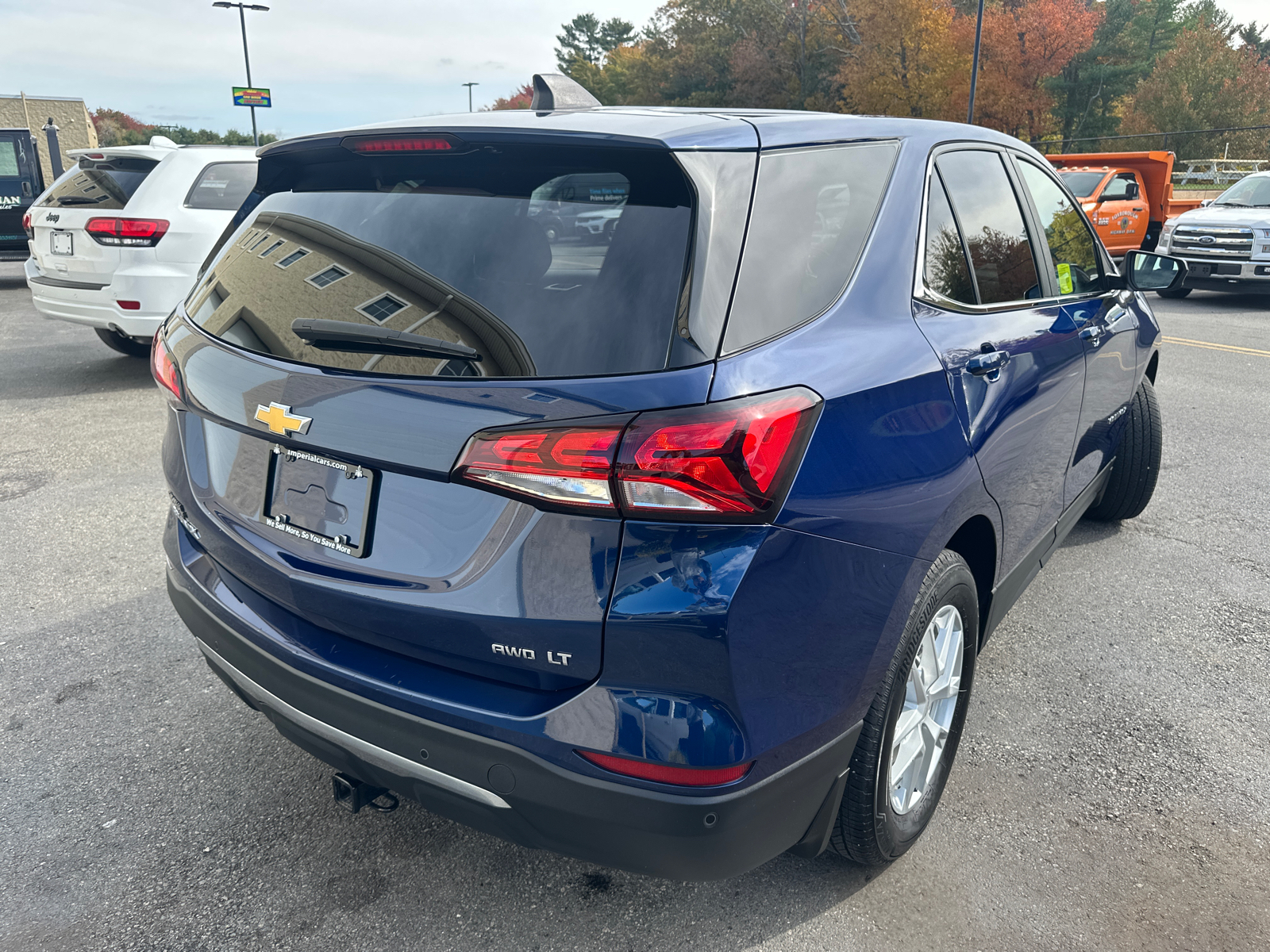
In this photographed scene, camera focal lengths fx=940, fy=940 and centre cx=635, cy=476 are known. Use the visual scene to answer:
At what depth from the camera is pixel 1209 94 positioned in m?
46.7

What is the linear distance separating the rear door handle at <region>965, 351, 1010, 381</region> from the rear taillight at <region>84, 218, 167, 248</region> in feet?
22.2

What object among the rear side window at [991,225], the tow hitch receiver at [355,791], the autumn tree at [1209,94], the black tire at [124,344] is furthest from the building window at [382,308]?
the autumn tree at [1209,94]

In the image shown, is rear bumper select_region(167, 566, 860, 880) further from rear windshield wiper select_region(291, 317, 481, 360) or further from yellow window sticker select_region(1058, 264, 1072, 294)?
yellow window sticker select_region(1058, 264, 1072, 294)

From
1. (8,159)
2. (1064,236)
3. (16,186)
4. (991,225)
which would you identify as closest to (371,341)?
(991,225)

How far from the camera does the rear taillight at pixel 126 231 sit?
281 inches

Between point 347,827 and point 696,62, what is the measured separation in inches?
2598

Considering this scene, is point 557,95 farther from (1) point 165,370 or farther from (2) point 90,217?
(2) point 90,217

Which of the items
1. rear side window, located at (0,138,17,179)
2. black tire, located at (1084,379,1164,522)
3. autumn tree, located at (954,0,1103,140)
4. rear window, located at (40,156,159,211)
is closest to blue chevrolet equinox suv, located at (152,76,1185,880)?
black tire, located at (1084,379,1164,522)

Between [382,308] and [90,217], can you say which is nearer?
[382,308]

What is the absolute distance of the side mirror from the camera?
12.9ft

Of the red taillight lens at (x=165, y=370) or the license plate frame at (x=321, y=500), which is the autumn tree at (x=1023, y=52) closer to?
the red taillight lens at (x=165, y=370)

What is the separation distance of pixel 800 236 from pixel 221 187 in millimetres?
7070

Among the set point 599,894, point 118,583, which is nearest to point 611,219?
point 599,894

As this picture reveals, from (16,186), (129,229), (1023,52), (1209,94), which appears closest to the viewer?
(129,229)
